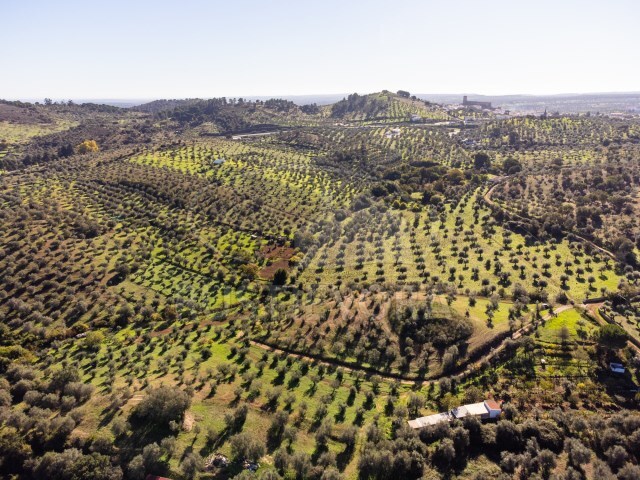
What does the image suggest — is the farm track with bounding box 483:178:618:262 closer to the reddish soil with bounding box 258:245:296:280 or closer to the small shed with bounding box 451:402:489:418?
the small shed with bounding box 451:402:489:418

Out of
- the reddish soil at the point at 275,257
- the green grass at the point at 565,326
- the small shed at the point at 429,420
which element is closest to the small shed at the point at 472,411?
the small shed at the point at 429,420

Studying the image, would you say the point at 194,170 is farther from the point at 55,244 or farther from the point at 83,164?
the point at 55,244

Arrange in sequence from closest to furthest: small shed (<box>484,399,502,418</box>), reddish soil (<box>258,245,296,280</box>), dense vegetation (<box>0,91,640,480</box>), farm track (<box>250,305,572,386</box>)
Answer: dense vegetation (<box>0,91,640,480</box>) → small shed (<box>484,399,502,418</box>) → farm track (<box>250,305,572,386</box>) → reddish soil (<box>258,245,296,280</box>)

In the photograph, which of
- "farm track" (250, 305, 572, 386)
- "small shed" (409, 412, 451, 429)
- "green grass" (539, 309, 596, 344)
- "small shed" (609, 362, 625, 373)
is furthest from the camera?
"green grass" (539, 309, 596, 344)

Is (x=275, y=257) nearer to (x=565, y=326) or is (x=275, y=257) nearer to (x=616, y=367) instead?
(x=565, y=326)

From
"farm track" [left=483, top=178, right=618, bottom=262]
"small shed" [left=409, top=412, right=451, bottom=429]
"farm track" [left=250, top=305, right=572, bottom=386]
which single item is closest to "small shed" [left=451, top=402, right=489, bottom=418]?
"small shed" [left=409, top=412, right=451, bottom=429]

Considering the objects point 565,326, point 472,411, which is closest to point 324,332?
point 472,411

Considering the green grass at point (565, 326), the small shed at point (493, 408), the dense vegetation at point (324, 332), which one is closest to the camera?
the dense vegetation at point (324, 332)

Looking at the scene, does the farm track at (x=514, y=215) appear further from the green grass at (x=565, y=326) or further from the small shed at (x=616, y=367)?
the small shed at (x=616, y=367)
